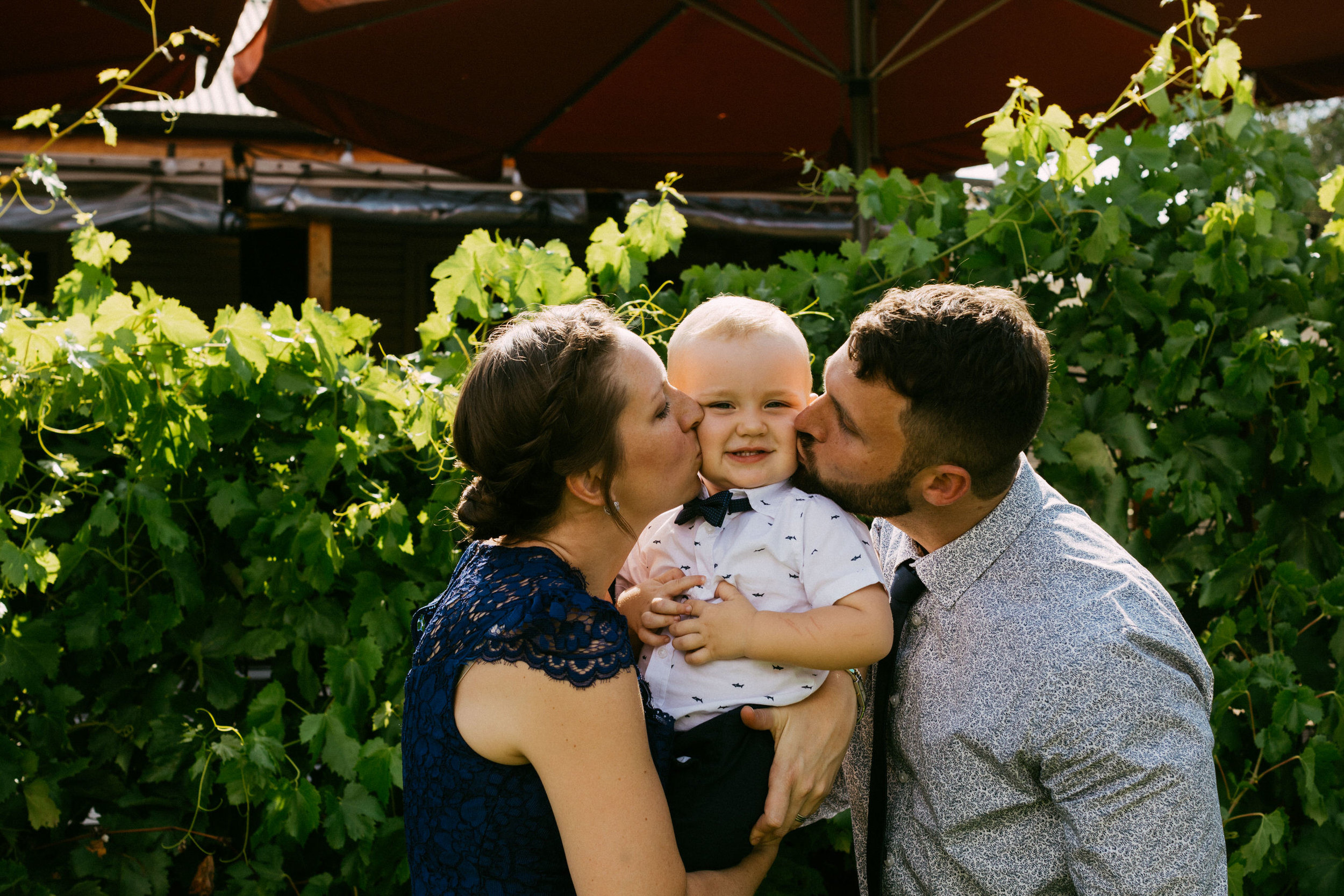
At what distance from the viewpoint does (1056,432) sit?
2.47m

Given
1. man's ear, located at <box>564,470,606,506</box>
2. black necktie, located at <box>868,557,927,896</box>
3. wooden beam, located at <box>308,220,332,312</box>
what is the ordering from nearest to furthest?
man's ear, located at <box>564,470,606,506</box> < black necktie, located at <box>868,557,927,896</box> < wooden beam, located at <box>308,220,332,312</box>

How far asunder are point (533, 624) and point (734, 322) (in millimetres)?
860

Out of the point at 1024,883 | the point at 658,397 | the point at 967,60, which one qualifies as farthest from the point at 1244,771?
the point at 967,60

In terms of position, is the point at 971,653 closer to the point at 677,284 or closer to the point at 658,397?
the point at 658,397

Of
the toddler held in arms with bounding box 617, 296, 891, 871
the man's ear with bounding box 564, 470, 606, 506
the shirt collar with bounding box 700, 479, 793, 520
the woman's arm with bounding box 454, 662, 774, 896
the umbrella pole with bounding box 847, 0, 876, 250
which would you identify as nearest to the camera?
the woman's arm with bounding box 454, 662, 774, 896

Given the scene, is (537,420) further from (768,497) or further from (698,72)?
(698,72)

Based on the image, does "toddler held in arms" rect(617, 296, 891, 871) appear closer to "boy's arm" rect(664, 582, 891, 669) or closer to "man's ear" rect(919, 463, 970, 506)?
"boy's arm" rect(664, 582, 891, 669)

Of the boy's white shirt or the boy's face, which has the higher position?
the boy's face

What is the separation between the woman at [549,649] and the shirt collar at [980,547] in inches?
20.2

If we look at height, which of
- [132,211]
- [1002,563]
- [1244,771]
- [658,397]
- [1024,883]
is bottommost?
[1244,771]

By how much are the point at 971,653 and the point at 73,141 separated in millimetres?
8635

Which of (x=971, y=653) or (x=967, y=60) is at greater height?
(x=967, y=60)

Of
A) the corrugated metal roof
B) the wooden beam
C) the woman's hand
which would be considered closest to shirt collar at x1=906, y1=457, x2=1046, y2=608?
the woman's hand

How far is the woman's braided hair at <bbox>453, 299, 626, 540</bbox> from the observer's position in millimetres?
1577
